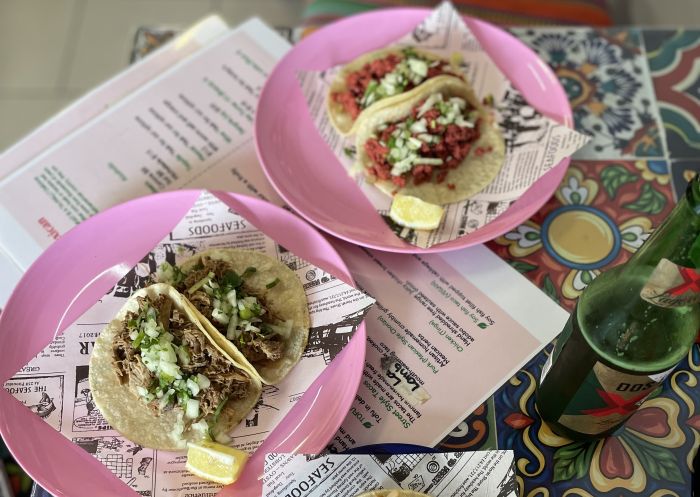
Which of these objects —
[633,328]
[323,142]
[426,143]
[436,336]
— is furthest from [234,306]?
[633,328]

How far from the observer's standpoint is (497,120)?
1.91 m

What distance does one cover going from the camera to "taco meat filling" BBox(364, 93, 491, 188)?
183 centimetres

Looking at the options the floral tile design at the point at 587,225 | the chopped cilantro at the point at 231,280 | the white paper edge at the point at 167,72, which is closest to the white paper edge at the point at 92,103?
the white paper edge at the point at 167,72

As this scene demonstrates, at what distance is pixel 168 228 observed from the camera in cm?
167

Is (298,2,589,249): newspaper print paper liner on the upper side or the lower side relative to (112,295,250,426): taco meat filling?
upper

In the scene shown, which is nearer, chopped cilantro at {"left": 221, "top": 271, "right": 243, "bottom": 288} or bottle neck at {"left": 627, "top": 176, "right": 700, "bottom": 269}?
bottle neck at {"left": 627, "top": 176, "right": 700, "bottom": 269}

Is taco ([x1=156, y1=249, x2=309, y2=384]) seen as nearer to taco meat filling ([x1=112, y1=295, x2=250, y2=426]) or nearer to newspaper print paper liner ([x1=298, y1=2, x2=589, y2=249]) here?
taco meat filling ([x1=112, y1=295, x2=250, y2=426])

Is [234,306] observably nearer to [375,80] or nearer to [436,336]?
[436,336]

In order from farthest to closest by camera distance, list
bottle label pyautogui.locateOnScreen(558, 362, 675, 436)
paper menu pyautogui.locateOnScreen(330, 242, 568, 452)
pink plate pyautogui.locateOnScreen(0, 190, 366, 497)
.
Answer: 1. paper menu pyautogui.locateOnScreen(330, 242, 568, 452)
2. pink plate pyautogui.locateOnScreen(0, 190, 366, 497)
3. bottle label pyautogui.locateOnScreen(558, 362, 675, 436)

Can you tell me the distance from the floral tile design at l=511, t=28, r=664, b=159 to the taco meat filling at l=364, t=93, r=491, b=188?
333mm

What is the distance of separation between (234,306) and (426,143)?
2.41 feet

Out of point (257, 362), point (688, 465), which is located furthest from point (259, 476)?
point (688, 465)

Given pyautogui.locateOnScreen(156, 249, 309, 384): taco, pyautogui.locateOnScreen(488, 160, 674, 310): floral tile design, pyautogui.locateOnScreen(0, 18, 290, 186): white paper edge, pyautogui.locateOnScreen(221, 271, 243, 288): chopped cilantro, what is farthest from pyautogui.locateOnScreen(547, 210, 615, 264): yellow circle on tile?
pyautogui.locateOnScreen(0, 18, 290, 186): white paper edge

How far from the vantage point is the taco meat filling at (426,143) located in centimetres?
183
